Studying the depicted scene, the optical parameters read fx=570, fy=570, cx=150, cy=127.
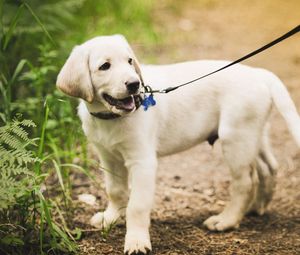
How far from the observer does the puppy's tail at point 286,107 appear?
11.4 feet

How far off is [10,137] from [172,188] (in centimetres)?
183

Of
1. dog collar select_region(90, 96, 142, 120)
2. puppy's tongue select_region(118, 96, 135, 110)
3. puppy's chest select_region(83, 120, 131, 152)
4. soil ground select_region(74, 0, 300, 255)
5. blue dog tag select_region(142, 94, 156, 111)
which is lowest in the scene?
soil ground select_region(74, 0, 300, 255)

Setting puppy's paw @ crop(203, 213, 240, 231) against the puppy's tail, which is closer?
the puppy's tail

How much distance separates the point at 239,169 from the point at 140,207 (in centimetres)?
77

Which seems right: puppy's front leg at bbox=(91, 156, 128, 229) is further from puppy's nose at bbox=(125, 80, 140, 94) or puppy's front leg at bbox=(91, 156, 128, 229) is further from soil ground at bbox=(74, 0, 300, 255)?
puppy's nose at bbox=(125, 80, 140, 94)

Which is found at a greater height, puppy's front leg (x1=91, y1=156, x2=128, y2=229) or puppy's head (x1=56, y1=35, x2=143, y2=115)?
puppy's head (x1=56, y1=35, x2=143, y2=115)

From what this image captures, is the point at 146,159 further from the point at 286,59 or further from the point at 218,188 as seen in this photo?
the point at 286,59

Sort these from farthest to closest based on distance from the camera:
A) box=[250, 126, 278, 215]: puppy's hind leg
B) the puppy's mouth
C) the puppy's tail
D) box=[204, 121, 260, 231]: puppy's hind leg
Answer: box=[250, 126, 278, 215]: puppy's hind leg, box=[204, 121, 260, 231]: puppy's hind leg, the puppy's tail, the puppy's mouth

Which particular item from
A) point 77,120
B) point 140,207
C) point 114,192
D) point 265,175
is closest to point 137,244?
point 140,207

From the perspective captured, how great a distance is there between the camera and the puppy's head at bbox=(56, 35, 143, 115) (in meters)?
3.22

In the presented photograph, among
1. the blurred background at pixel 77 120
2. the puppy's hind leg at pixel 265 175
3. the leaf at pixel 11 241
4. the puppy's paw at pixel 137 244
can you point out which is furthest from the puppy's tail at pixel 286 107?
the leaf at pixel 11 241

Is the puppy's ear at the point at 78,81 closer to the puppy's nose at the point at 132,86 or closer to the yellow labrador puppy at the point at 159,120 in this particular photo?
the yellow labrador puppy at the point at 159,120

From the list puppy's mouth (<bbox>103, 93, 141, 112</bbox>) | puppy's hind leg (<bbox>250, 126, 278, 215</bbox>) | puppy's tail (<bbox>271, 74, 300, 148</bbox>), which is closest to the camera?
puppy's mouth (<bbox>103, 93, 141, 112</bbox>)

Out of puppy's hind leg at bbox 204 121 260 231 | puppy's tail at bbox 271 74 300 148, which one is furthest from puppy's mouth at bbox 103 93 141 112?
puppy's tail at bbox 271 74 300 148
